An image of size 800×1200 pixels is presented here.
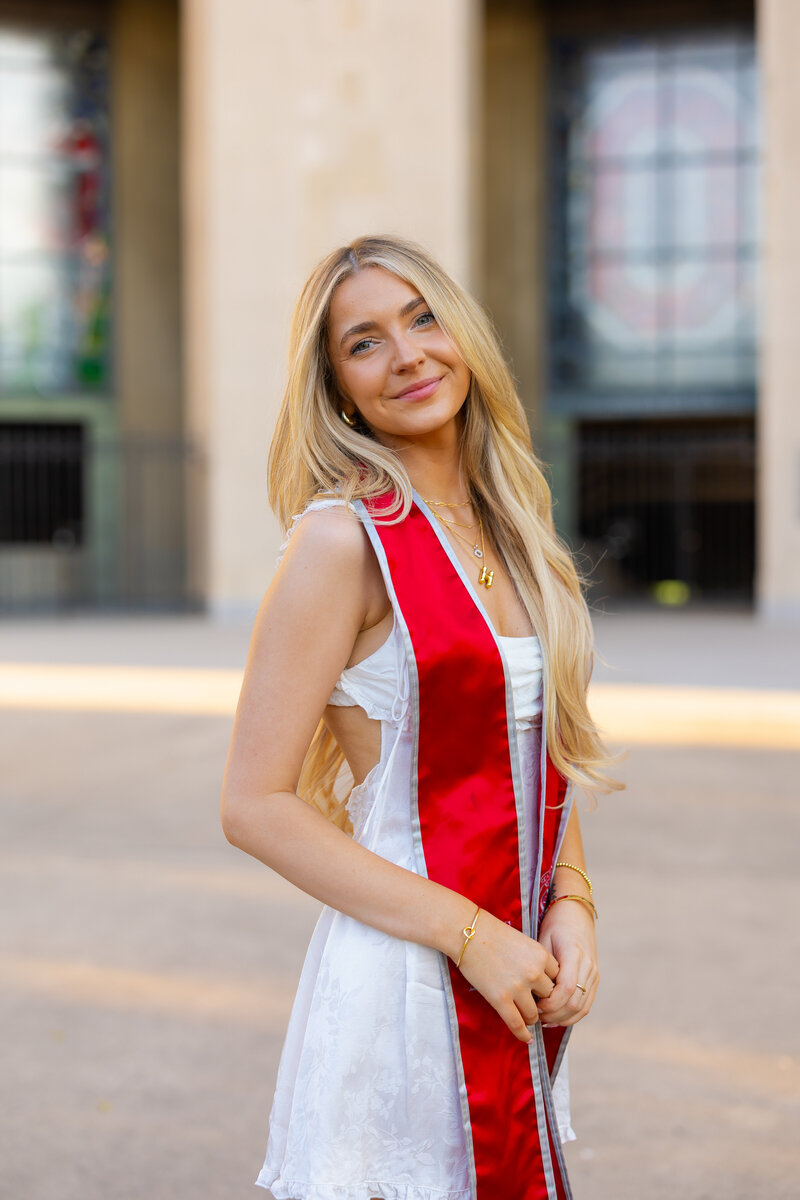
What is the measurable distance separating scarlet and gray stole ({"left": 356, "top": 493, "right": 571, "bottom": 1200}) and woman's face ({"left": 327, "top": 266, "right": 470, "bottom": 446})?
0.15 m

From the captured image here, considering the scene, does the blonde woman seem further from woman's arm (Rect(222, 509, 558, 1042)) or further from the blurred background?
the blurred background

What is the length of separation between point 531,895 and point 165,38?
Answer: 2464cm

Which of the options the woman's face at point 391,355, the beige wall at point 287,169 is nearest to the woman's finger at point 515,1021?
the woman's face at point 391,355

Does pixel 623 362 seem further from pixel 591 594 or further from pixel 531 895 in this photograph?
pixel 531 895

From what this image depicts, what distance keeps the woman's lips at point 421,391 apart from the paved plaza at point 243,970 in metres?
1.94

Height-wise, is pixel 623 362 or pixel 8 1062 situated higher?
pixel 623 362

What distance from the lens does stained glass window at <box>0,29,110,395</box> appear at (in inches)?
900

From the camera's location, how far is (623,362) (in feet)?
75.3

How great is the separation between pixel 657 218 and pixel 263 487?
9.51 meters

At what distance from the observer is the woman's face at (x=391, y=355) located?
1.63 metres

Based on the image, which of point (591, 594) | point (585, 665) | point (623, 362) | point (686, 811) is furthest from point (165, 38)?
point (585, 665)

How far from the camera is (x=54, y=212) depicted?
23.2 meters

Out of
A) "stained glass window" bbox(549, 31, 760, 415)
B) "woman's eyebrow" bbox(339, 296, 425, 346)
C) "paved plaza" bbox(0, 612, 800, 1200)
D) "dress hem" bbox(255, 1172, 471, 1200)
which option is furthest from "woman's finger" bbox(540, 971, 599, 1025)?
"stained glass window" bbox(549, 31, 760, 415)

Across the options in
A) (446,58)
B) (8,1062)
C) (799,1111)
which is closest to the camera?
(799,1111)
